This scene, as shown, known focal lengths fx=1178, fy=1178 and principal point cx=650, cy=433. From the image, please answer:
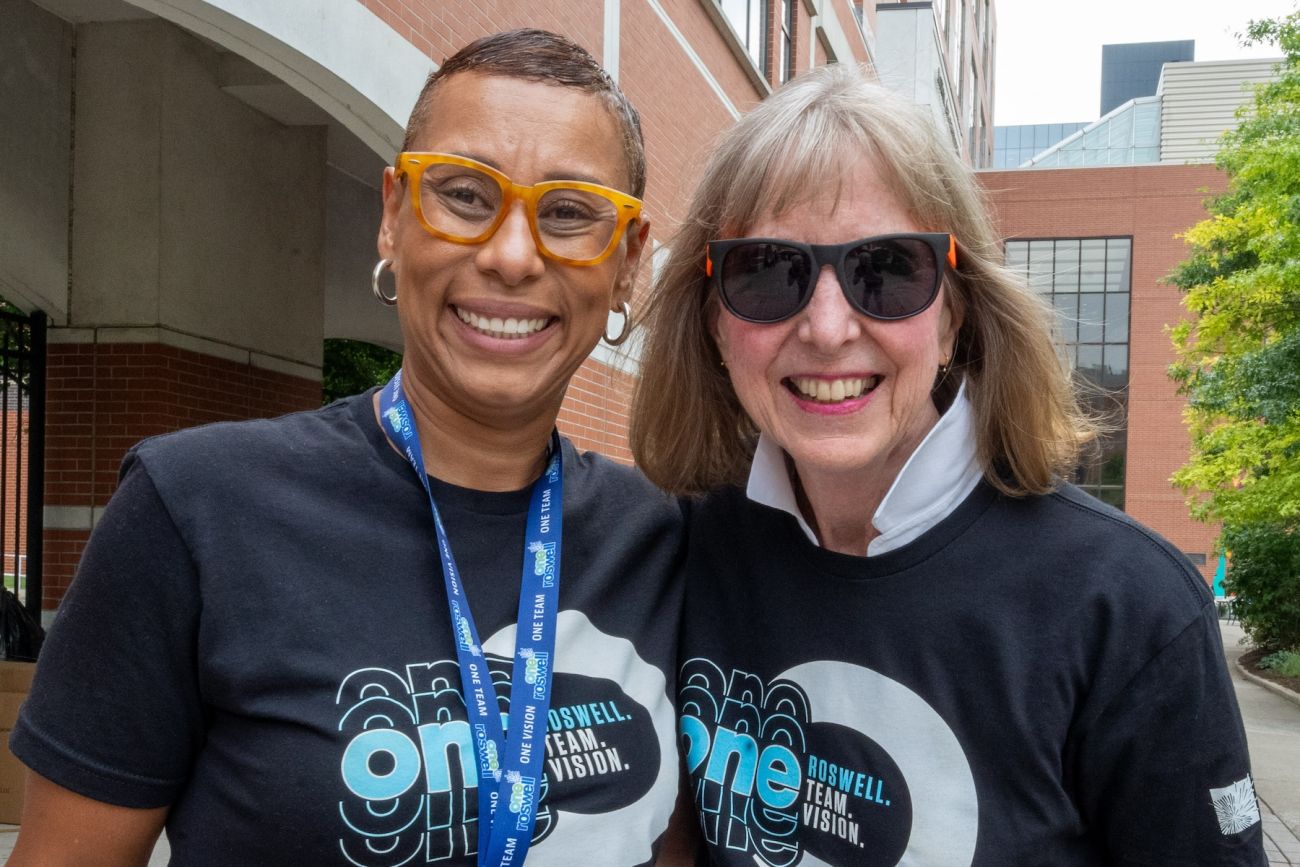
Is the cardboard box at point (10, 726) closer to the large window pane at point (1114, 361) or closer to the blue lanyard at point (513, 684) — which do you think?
the blue lanyard at point (513, 684)

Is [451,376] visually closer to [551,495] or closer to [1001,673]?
[551,495]

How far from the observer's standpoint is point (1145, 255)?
43.8 metres

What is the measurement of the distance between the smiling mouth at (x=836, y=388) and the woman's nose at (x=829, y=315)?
2.4 inches

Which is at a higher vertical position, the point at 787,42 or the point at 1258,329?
the point at 787,42

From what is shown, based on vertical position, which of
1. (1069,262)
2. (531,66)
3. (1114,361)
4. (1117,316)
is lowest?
(531,66)

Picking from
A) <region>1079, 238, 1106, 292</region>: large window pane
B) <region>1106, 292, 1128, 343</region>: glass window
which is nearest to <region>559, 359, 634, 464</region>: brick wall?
<region>1106, 292, 1128, 343</region>: glass window

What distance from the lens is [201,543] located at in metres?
1.65

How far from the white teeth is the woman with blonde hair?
0.33 m

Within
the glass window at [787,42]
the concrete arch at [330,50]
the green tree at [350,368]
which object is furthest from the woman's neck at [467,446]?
the green tree at [350,368]

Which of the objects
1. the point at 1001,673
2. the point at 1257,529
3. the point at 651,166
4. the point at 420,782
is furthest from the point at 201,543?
the point at 1257,529

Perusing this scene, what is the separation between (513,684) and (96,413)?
6599mm

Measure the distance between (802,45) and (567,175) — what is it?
1631 cm

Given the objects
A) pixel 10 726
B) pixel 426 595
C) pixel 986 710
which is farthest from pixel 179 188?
pixel 986 710

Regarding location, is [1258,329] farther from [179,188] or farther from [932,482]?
[932,482]
